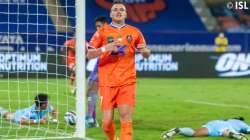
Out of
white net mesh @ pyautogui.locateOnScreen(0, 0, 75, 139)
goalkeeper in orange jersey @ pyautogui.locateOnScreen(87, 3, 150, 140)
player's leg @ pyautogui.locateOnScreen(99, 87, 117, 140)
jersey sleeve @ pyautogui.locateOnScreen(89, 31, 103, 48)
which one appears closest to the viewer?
goalkeeper in orange jersey @ pyautogui.locateOnScreen(87, 3, 150, 140)

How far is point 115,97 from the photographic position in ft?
33.2

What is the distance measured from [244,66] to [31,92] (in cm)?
1135

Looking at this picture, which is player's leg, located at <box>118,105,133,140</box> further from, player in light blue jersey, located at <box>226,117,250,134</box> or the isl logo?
the isl logo

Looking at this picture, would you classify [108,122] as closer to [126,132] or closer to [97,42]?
[126,132]

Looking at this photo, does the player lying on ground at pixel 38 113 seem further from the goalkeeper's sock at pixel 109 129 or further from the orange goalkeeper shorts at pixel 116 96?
the orange goalkeeper shorts at pixel 116 96

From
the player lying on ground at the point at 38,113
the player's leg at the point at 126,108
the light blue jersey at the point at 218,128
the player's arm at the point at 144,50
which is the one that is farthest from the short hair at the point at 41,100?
the player's arm at the point at 144,50

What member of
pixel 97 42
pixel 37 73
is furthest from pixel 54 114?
pixel 37 73

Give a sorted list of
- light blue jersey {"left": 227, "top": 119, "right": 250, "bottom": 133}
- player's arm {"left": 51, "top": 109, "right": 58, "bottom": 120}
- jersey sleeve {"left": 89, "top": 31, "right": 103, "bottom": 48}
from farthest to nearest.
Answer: player's arm {"left": 51, "top": 109, "right": 58, "bottom": 120} → light blue jersey {"left": 227, "top": 119, "right": 250, "bottom": 133} → jersey sleeve {"left": 89, "top": 31, "right": 103, "bottom": 48}

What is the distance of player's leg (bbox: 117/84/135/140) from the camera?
9.88 meters

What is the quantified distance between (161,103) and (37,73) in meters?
3.39

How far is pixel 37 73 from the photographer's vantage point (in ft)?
64.9

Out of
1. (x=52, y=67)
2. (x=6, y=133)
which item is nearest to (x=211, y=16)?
(x=52, y=67)

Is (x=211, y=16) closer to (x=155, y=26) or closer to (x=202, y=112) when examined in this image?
(x=155, y=26)

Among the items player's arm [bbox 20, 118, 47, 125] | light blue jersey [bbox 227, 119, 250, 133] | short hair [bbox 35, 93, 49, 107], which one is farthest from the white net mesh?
light blue jersey [bbox 227, 119, 250, 133]
